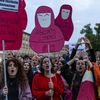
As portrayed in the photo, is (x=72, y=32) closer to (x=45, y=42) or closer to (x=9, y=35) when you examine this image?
(x=45, y=42)

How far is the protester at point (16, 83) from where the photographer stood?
887 cm

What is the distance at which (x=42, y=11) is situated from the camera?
402 inches

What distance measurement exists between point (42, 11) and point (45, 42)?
25.1 inches

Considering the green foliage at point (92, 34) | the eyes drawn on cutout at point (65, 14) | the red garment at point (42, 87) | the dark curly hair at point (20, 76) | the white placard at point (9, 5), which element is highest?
the white placard at point (9, 5)

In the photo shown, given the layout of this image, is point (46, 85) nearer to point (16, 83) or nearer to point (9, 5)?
point (16, 83)

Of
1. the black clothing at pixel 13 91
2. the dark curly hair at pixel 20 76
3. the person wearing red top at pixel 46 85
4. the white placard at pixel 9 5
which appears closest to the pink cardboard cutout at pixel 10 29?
the white placard at pixel 9 5

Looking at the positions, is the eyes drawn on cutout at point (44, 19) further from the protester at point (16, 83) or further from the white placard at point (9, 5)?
the protester at point (16, 83)

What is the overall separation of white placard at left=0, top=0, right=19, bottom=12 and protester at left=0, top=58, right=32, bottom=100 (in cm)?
100

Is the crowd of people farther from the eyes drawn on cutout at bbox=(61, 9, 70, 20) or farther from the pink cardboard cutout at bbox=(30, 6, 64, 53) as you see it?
the eyes drawn on cutout at bbox=(61, 9, 70, 20)

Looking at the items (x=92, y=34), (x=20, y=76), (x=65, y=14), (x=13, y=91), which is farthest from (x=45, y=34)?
(x=92, y=34)

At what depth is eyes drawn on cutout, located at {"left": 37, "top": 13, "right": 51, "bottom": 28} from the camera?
10.1 meters

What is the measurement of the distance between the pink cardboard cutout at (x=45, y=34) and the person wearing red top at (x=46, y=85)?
0.44 m

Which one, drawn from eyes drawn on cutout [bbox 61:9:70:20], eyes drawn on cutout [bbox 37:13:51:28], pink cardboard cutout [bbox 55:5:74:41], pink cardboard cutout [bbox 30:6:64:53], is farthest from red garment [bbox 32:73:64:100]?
eyes drawn on cutout [bbox 61:9:70:20]

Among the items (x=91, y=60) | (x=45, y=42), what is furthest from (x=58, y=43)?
(x=91, y=60)
